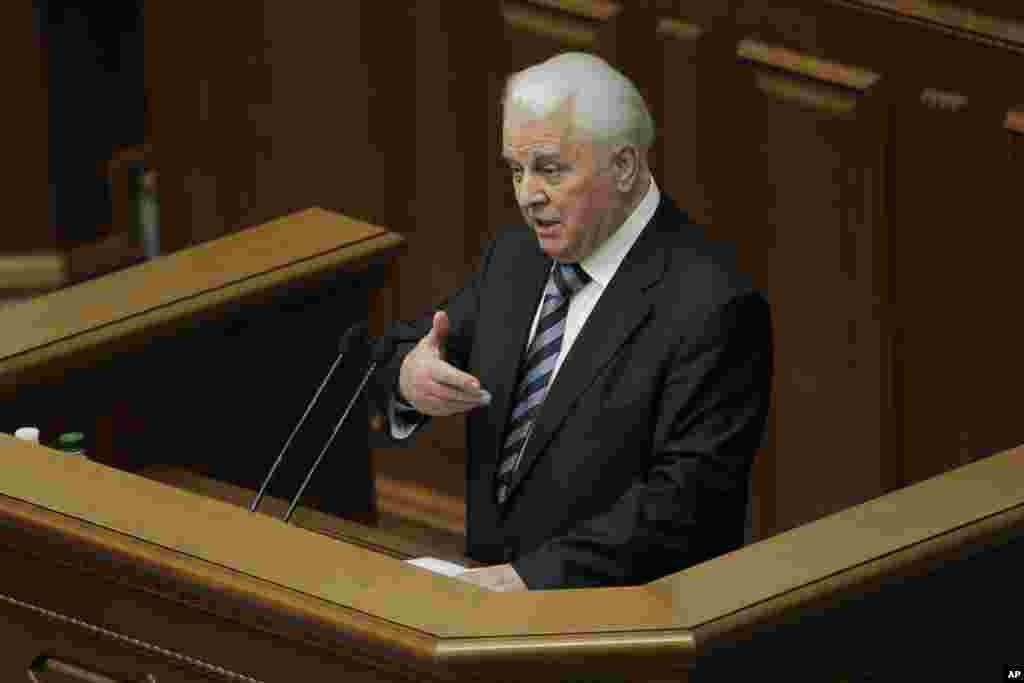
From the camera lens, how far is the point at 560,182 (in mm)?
4973

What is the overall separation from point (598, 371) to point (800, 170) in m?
1.14

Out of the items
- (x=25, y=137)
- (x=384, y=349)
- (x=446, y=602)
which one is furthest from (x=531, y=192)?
(x=25, y=137)

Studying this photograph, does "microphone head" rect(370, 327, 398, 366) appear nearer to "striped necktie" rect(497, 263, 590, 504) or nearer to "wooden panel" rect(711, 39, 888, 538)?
"striped necktie" rect(497, 263, 590, 504)

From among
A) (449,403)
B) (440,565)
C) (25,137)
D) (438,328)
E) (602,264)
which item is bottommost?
(440,565)

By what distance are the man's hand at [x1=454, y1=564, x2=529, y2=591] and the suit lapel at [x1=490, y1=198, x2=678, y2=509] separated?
0.86 ft

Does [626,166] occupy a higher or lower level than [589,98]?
lower

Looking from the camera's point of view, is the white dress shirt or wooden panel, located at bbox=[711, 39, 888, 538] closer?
the white dress shirt

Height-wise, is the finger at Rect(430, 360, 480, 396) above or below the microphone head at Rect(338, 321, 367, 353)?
below

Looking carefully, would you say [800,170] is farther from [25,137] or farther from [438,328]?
[25,137]

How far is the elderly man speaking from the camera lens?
486 cm

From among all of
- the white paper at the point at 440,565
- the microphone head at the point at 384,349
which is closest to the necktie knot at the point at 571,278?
the microphone head at the point at 384,349

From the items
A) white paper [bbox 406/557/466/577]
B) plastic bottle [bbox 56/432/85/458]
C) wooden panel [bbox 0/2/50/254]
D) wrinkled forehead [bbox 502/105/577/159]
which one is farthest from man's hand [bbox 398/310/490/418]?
wooden panel [bbox 0/2/50/254]

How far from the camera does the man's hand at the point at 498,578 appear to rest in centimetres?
483

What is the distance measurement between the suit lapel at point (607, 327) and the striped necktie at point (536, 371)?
0.21ft
